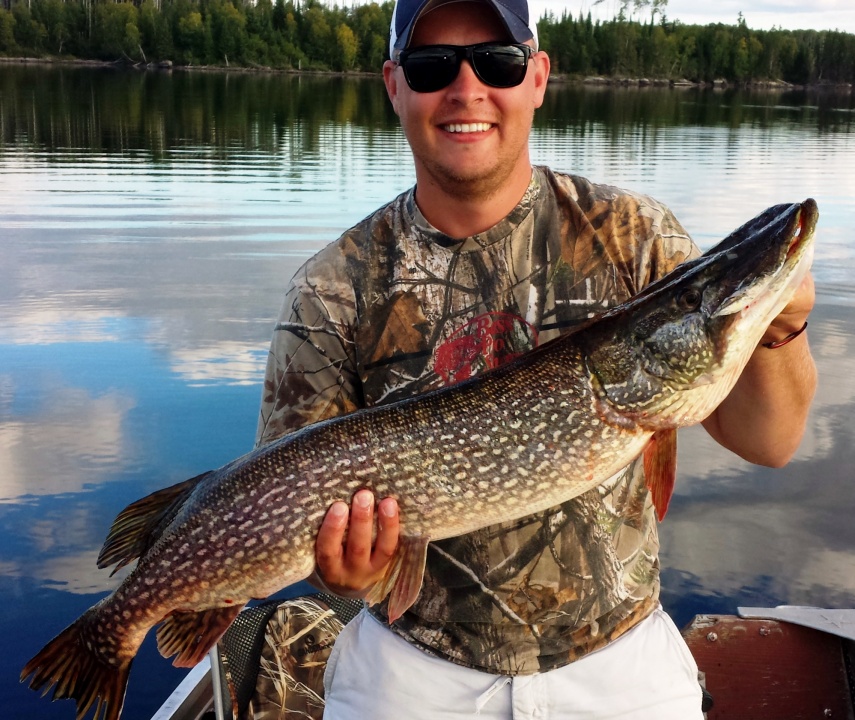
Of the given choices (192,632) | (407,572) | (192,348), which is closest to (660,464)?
(407,572)

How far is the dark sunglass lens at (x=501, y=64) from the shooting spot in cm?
257

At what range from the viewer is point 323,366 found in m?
2.66

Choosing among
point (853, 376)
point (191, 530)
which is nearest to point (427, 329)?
point (191, 530)

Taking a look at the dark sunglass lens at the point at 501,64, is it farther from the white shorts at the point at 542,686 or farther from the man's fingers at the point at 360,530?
the white shorts at the point at 542,686

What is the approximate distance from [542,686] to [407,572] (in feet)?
1.62

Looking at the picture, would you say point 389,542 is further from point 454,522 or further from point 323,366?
point 323,366

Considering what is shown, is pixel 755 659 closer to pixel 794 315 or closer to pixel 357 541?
pixel 794 315

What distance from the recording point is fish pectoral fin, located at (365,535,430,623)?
2305 millimetres

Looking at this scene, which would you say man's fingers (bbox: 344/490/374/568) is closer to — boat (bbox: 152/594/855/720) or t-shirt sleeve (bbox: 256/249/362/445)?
t-shirt sleeve (bbox: 256/249/362/445)

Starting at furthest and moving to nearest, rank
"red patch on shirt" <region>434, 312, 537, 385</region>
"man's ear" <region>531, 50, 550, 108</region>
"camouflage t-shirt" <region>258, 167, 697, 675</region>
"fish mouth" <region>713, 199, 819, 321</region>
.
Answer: "man's ear" <region>531, 50, 550, 108</region> → "red patch on shirt" <region>434, 312, 537, 385</region> → "camouflage t-shirt" <region>258, 167, 697, 675</region> → "fish mouth" <region>713, 199, 819, 321</region>

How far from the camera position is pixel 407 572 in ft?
7.61

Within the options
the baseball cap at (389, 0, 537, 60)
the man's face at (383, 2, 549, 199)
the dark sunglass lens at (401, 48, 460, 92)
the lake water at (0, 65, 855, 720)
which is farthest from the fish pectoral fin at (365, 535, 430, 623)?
the lake water at (0, 65, 855, 720)

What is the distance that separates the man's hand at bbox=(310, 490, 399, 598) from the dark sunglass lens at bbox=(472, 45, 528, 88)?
4.22 feet

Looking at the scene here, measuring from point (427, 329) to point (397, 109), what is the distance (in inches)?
31.3
